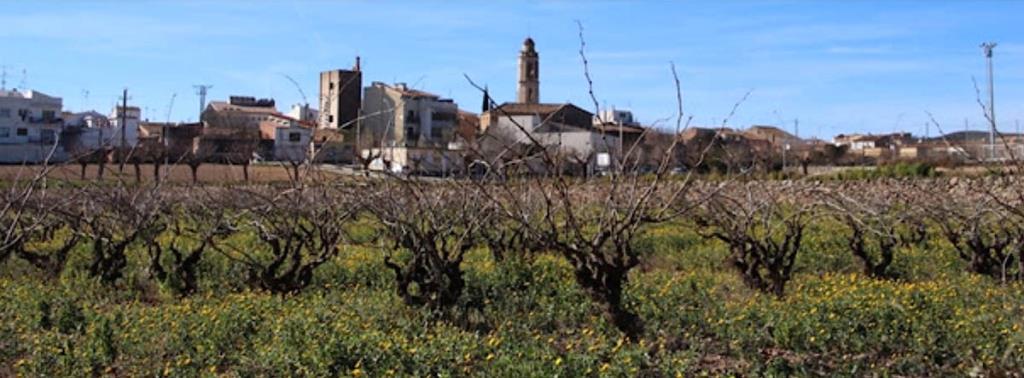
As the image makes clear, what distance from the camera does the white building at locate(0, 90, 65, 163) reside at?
61938 millimetres

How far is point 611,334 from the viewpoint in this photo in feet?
31.0

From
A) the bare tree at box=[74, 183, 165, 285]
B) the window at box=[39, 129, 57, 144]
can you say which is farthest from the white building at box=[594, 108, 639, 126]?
the window at box=[39, 129, 57, 144]

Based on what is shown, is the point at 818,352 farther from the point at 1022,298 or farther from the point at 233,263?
the point at 233,263

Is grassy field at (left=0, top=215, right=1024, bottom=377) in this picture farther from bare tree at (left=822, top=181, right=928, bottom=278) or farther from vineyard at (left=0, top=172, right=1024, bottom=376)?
bare tree at (left=822, top=181, right=928, bottom=278)

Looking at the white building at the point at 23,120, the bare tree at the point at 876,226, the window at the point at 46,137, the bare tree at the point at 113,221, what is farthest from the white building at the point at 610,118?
the white building at the point at 23,120

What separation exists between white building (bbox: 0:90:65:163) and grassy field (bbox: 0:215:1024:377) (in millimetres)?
53694

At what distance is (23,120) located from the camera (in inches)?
2537

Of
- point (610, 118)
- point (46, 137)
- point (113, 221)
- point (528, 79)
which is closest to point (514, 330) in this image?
point (610, 118)

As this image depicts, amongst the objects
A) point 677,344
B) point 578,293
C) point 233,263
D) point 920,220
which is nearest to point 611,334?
point 677,344

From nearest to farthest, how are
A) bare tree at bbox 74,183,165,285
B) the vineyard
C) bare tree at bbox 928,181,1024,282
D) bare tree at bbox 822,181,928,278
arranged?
the vineyard < bare tree at bbox 928,181,1024,282 < bare tree at bbox 74,183,165,285 < bare tree at bbox 822,181,928,278

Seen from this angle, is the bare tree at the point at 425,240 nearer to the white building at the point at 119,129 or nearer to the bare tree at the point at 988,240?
the white building at the point at 119,129

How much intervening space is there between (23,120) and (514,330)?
6206 centimetres

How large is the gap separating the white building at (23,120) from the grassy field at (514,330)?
53694mm

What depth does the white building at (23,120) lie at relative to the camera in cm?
6194
